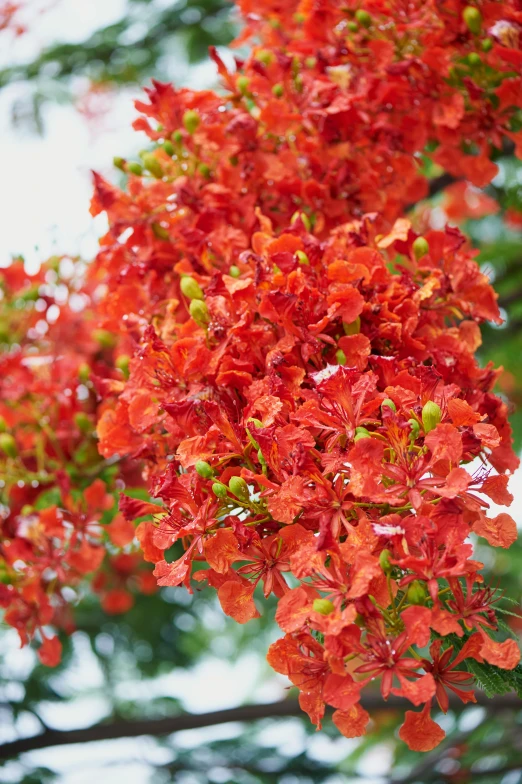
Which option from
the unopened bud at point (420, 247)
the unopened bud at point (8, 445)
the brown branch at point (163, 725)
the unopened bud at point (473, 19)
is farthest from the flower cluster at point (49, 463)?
the unopened bud at point (473, 19)

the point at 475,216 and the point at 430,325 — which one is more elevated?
the point at 430,325

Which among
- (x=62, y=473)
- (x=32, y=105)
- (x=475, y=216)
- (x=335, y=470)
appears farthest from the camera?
(x=475, y=216)

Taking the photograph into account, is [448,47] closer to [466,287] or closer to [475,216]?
[466,287]

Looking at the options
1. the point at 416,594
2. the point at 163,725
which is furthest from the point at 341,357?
the point at 163,725

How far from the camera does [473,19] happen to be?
206cm

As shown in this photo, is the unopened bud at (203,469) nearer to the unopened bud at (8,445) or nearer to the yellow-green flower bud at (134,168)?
the yellow-green flower bud at (134,168)

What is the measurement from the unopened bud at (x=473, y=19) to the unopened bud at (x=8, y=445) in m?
1.62

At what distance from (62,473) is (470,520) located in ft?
3.90

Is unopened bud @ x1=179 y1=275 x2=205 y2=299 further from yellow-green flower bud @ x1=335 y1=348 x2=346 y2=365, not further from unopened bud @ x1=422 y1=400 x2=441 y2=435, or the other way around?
unopened bud @ x1=422 y1=400 x2=441 y2=435

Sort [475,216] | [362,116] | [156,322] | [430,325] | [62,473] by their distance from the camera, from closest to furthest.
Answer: [430,325] < [156,322] < [362,116] < [62,473] < [475,216]

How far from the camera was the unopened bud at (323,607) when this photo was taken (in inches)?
47.3

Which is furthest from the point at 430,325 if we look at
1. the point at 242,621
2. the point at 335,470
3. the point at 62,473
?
the point at 62,473

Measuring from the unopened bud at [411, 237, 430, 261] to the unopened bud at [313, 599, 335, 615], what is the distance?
890mm

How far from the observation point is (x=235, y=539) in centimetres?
138
